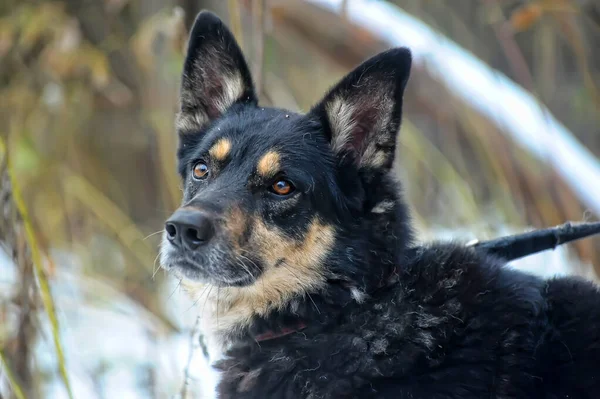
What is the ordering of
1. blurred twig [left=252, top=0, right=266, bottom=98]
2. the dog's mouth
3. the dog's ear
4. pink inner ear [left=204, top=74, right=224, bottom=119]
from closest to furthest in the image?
the dog's mouth, the dog's ear, pink inner ear [left=204, top=74, right=224, bottom=119], blurred twig [left=252, top=0, right=266, bottom=98]

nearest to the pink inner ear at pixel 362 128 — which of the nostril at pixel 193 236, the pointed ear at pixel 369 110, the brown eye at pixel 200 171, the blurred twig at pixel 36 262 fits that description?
the pointed ear at pixel 369 110

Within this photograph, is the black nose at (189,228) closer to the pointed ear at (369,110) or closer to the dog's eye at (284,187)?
the dog's eye at (284,187)

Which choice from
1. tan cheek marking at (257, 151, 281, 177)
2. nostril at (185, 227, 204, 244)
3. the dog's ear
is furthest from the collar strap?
the dog's ear

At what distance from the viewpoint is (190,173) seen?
3.03 metres

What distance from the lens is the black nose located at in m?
2.52

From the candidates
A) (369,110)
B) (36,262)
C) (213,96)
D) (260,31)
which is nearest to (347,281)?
(369,110)

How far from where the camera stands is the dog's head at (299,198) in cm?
264

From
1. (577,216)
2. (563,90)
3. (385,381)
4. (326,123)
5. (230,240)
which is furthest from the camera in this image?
(563,90)

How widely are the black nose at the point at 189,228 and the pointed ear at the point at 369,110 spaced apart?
2.25 feet

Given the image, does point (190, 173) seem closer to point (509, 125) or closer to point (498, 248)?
point (498, 248)

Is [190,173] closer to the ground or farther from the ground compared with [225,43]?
closer to the ground

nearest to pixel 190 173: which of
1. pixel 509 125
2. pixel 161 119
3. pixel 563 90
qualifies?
pixel 161 119

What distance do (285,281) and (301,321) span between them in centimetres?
17

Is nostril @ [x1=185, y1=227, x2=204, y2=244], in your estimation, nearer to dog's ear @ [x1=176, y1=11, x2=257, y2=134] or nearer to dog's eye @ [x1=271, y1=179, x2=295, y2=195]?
dog's eye @ [x1=271, y1=179, x2=295, y2=195]
